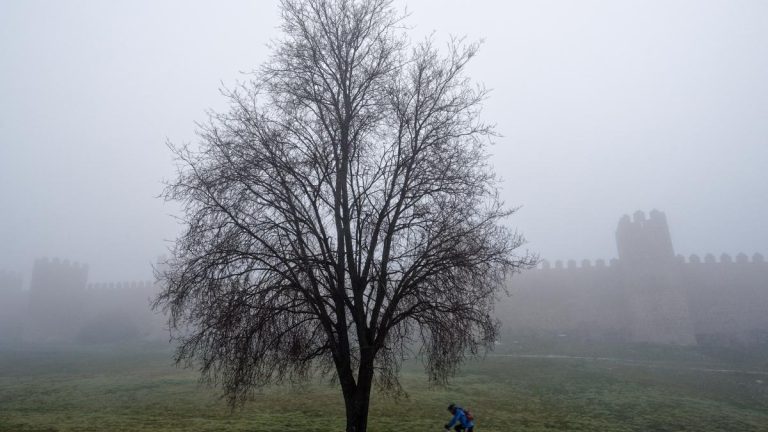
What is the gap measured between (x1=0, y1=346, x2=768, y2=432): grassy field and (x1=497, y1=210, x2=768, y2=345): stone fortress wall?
10.3m

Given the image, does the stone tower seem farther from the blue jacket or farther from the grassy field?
the blue jacket

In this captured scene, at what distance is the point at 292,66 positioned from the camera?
10.6m

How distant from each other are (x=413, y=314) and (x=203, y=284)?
4.40 meters

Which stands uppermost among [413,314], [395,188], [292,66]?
[292,66]

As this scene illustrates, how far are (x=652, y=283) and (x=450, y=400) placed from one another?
110ft

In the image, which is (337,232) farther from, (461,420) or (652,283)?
(652,283)

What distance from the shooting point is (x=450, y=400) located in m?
20.0

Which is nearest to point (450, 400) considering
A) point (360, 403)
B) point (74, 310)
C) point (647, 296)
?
point (360, 403)

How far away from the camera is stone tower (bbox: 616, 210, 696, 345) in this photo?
41.9 meters

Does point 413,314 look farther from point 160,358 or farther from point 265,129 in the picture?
point 160,358

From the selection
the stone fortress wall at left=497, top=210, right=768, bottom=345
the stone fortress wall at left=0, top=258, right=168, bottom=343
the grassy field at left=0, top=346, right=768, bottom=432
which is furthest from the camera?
the stone fortress wall at left=0, top=258, right=168, bottom=343

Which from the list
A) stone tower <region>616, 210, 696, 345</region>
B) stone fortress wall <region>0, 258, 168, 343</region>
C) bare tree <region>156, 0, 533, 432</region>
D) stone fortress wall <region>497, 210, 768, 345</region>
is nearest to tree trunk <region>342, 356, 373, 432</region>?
bare tree <region>156, 0, 533, 432</region>

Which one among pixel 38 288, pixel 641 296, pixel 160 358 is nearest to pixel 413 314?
pixel 160 358

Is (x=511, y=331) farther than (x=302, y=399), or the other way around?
(x=511, y=331)
